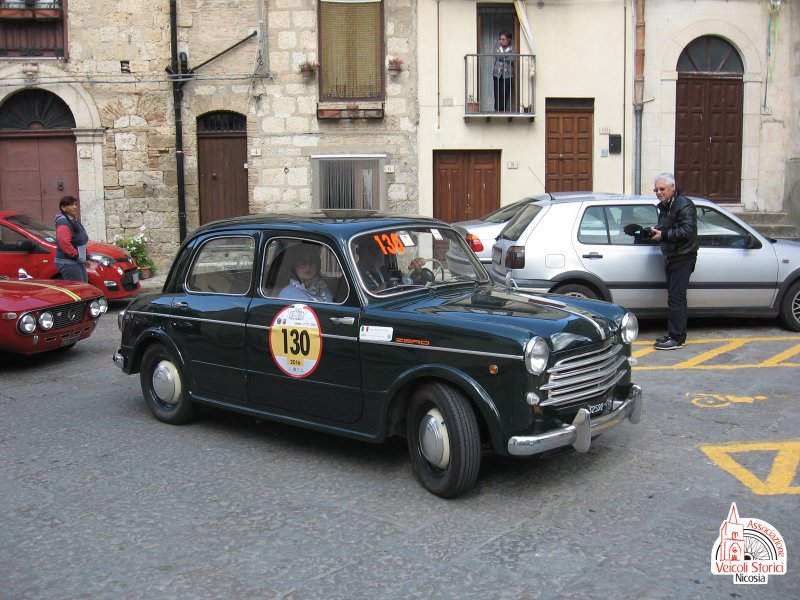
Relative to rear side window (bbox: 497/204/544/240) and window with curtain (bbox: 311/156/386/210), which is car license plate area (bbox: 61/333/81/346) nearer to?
rear side window (bbox: 497/204/544/240)

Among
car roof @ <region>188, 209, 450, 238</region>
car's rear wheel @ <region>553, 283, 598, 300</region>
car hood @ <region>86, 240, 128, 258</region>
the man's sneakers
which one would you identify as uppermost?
car roof @ <region>188, 209, 450, 238</region>

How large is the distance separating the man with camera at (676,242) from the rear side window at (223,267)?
468cm

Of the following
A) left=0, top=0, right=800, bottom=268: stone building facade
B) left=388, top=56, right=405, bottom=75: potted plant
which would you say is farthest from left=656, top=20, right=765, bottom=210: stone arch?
left=388, top=56, right=405, bottom=75: potted plant

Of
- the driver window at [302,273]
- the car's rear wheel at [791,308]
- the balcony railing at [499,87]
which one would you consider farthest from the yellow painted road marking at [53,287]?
the balcony railing at [499,87]

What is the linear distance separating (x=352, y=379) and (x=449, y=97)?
41.9 feet

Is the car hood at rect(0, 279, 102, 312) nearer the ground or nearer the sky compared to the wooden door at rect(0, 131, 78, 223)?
nearer the ground

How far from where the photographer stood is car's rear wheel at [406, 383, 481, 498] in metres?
4.82

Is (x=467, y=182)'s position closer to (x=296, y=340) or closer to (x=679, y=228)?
(x=679, y=228)

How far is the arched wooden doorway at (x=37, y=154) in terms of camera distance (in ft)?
56.6

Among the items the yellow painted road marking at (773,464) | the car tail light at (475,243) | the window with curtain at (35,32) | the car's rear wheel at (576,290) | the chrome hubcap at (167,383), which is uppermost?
the window with curtain at (35,32)

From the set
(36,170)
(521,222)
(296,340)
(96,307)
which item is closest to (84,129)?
(36,170)

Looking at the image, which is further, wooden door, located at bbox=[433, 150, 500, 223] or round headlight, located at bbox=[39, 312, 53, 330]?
wooden door, located at bbox=[433, 150, 500, 223]

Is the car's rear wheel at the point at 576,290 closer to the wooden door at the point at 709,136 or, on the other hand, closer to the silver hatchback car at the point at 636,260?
the silver hatchback car at the point at 636,260

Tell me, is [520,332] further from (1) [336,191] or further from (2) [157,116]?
(2) [157,116]
